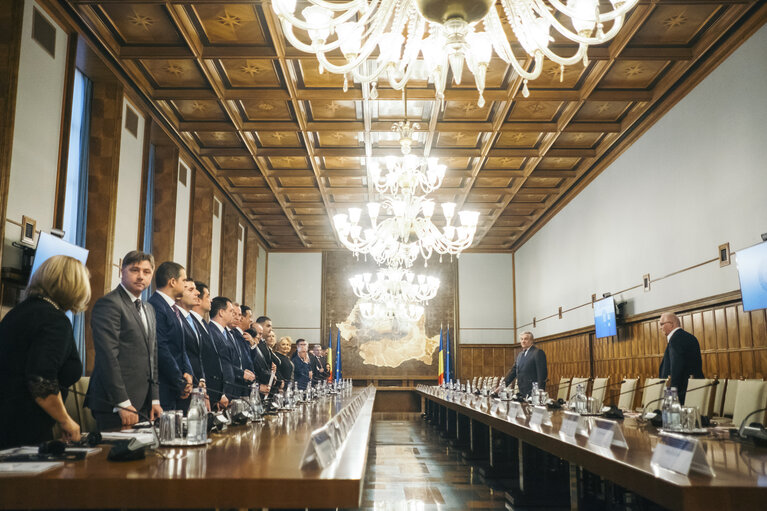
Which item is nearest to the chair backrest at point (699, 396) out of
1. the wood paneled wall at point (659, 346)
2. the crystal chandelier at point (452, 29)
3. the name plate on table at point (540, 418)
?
the wood paneled wall at point (659, 346)

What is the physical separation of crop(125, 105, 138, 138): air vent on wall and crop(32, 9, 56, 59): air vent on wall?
1684 millimetres

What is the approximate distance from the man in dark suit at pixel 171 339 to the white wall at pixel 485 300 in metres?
13.1

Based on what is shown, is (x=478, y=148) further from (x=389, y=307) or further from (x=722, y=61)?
(x=722, y=61)

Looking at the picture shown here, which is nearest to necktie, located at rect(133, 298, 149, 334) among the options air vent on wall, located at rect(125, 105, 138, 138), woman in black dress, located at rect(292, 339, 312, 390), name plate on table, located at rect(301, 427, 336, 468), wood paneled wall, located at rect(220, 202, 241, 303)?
name plate on table, located at rect(301, 427, 336, 468)

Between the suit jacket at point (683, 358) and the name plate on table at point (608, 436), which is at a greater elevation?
the suit jacket at point (683, 358)

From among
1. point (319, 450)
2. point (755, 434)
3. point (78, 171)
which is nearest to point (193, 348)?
point (319, 450)

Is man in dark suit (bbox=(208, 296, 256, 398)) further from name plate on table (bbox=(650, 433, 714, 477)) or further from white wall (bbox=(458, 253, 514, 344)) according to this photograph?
white wall (bbox=(458, 253, 514, 344))

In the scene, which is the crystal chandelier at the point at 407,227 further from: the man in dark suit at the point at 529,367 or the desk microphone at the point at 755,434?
the desk microphone at the point at 755,434

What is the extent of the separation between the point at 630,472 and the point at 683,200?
644cm

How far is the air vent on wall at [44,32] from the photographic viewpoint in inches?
226

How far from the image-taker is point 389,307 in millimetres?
11008

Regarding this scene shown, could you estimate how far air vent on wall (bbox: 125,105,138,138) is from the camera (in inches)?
307

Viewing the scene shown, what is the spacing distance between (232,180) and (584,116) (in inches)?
254

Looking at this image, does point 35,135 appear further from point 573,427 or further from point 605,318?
point 605,318
